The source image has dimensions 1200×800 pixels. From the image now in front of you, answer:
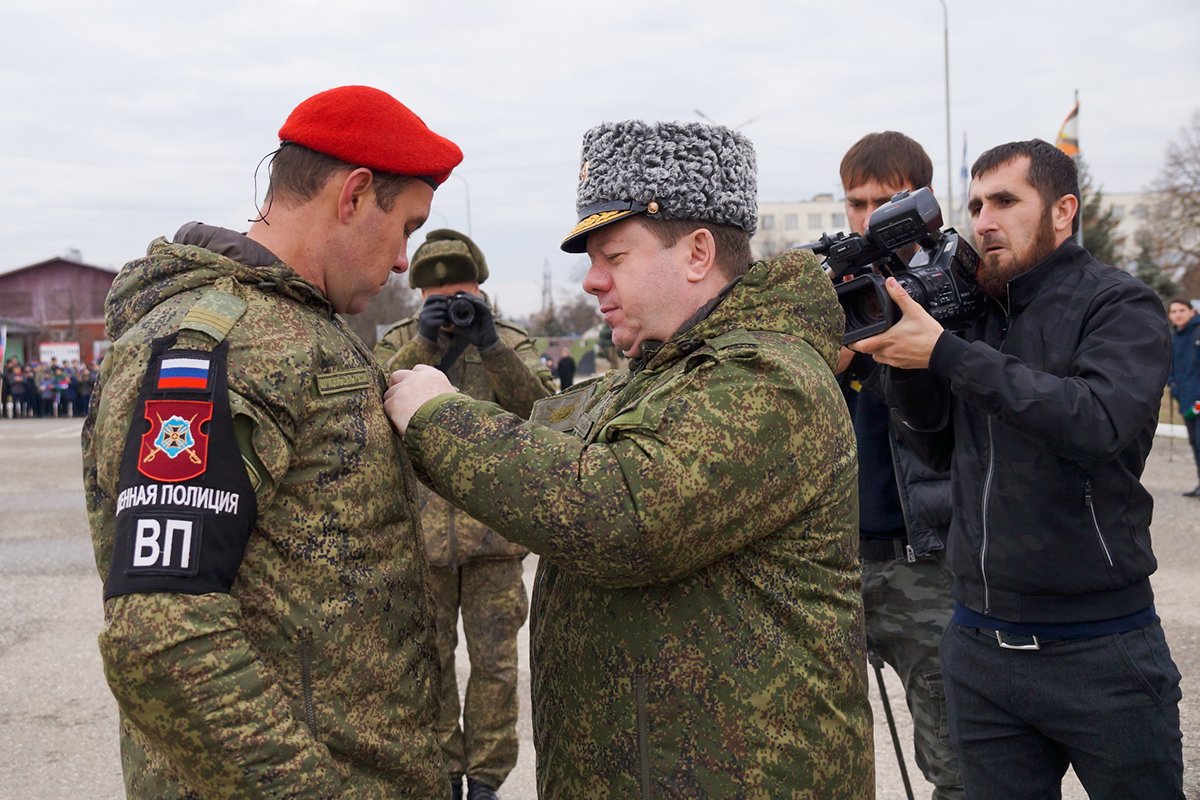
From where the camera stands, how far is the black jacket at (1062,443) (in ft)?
8.64

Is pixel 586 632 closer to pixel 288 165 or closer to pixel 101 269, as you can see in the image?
pixel 288 165

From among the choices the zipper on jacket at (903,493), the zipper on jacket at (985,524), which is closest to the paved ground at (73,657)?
the zipper on jacket at (903,493)

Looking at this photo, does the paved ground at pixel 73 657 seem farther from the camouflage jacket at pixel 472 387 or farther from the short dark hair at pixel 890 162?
the short dark hair at pixel 890 162

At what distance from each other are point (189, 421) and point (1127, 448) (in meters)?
2.22

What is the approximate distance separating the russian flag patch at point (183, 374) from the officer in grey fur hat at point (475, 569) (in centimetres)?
277

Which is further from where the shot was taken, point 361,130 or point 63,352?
point 63,352

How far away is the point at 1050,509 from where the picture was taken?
2746 millimetres

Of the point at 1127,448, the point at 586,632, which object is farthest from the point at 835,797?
the point at 1127,448

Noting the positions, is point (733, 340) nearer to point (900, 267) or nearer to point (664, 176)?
point (664, 176)

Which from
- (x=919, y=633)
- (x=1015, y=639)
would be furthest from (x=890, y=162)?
(x=1015, y=639)

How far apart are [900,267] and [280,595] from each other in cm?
188

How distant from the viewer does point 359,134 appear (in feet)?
6.54

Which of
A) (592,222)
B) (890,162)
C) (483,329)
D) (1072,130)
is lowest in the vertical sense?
(483,329)

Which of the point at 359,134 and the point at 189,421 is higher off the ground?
the point at 359,134
